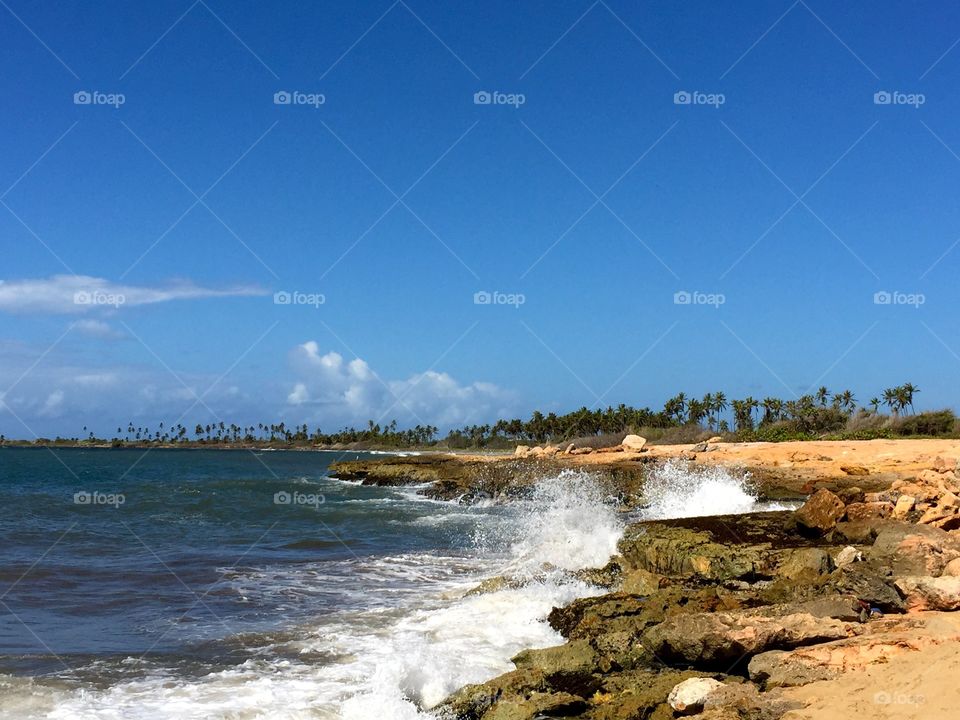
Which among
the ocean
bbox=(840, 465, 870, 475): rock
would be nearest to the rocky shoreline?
the ocean

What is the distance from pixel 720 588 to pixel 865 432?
3942 centimetres

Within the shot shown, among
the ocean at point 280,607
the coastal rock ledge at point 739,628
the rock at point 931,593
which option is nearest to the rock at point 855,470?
the ocean at point 280,607

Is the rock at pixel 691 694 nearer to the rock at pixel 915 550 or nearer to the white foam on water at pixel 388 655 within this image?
the white foam on water at pixel 388 655

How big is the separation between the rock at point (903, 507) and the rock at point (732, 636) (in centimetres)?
663

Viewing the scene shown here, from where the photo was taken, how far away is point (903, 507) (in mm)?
13359

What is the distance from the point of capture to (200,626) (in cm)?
1188

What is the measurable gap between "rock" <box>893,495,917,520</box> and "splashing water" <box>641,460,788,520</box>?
196 inches

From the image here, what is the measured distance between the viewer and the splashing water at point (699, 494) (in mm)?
20719

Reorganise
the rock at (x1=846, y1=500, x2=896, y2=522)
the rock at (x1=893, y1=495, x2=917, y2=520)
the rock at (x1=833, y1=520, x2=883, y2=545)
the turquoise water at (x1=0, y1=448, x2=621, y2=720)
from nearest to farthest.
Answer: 1. the turquoise water at (x1=0, y1=448, x2=621, y2=720)
2. the rock at (x1=833, y1=520, x2=883, y2=545)
3. the rock at (x1=846, y1=500, x2=896, y2=522)
4. the rock at (x1=893, y1=495, x2=917, y2=520)

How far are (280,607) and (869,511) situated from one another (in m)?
10.3

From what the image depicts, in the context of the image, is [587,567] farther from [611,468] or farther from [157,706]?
[611,468]

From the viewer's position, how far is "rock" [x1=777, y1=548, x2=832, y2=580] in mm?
9969

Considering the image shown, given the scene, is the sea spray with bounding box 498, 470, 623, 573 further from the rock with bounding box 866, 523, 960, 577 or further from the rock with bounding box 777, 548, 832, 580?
the rock with bounding box 866, 523, 960, 577

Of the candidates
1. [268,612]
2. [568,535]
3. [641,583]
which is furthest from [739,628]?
[568,535]
